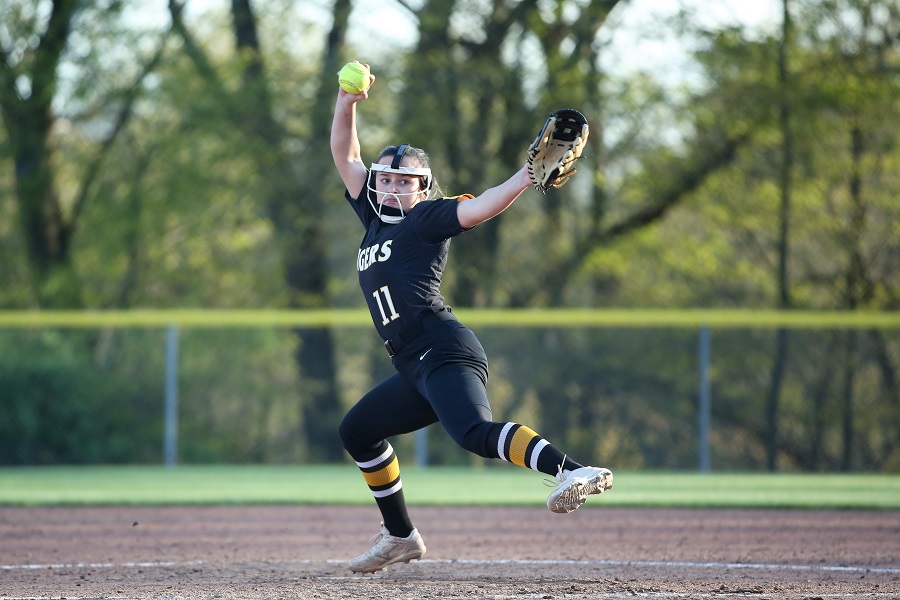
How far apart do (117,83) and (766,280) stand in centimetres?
1104

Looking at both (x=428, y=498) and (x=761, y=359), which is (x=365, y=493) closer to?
(x=428, y=498)

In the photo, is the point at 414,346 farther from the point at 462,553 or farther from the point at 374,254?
the point at 462,553

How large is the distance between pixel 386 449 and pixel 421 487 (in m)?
6.01

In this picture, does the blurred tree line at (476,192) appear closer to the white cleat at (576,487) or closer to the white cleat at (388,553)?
the white cleat at (388,553)

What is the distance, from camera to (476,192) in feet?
59.5

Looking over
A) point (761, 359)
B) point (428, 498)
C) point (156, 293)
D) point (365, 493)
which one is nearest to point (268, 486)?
point (365, 493)

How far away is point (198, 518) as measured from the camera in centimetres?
885

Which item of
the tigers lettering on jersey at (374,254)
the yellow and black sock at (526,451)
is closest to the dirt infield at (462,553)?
the yellow and black sock at (526,451)

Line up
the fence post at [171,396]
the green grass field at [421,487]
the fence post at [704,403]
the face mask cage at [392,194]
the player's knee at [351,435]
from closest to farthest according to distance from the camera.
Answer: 1. the face mask cage at [392,194]
2. the player's knee at [351,435]
3. the green grass field at [421,487]
4. the fence post at [704,403]
5. the fence post at [171,396]

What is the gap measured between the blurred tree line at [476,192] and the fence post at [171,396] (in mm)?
953

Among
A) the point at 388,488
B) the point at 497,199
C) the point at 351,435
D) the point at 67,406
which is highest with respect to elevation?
the point at 497,199

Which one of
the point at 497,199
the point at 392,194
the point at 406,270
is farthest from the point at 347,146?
the point at 497,199

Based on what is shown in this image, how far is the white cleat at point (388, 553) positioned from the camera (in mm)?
5777

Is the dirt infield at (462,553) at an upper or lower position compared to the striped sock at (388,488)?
lower
